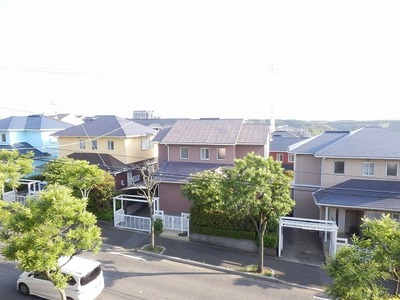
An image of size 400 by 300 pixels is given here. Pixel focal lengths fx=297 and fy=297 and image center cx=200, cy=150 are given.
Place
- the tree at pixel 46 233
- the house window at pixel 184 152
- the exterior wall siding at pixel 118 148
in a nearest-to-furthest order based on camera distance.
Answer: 1. the tree at pixel 46 233
2. the house window at pixel 184 152
3. the exterior wall siding at pixel 118 148

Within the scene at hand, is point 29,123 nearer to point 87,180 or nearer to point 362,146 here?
point 87,180

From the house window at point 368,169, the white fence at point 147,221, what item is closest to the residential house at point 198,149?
the white fence at point 147,221

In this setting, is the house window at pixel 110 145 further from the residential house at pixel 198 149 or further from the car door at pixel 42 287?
the car door at pixel 42 287

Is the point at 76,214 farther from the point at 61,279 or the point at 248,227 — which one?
the point at 248,227

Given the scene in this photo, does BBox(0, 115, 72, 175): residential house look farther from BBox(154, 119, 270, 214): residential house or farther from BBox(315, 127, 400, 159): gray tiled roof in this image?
BBox(315, 127, 400, 159): gray tiled roof

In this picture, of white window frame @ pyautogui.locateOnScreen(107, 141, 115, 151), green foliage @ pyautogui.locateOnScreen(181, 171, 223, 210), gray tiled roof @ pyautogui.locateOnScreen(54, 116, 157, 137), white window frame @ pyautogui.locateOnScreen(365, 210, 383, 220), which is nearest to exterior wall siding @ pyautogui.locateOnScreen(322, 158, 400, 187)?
white window frame @ pyautogui.locateOnScreen(365, 210, 383, 220)
